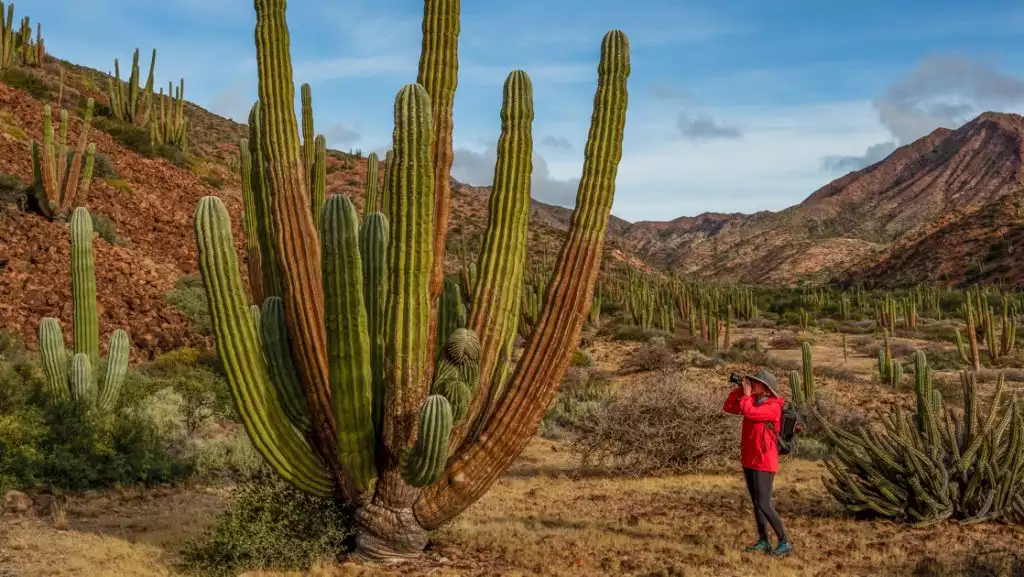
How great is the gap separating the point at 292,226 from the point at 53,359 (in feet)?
20.1

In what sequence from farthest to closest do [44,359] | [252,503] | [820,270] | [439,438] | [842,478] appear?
1. [820,270]
2. [44,359]
3. [842,478]
4. [252,503]
5. [439,438]

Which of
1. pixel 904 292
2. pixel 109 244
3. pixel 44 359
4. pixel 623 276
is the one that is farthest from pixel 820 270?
pixel 44 359

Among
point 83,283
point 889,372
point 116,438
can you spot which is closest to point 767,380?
point 116,438

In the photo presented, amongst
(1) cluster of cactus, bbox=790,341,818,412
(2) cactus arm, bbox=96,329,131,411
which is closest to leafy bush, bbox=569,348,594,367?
(1) cluster of cactus, bbox=790,341,818,412

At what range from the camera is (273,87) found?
7012mm

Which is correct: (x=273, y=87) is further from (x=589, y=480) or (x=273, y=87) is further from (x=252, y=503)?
(x=589, y=480)

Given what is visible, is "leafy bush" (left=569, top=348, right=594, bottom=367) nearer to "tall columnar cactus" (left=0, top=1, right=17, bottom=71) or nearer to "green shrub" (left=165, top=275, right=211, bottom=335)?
"green shrub" (left=165, top=275, right=211, bottom=335)

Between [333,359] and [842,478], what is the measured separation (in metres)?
5.53

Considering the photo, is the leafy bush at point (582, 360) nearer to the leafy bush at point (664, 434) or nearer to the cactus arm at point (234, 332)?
the leafy bush at point (664, 434)

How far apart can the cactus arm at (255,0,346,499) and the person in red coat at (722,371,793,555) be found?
10.5 feet

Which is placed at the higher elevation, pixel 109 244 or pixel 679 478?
pixel 109 244

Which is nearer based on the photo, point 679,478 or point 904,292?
point 679,478

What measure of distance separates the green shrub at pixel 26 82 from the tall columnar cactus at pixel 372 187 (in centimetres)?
2561

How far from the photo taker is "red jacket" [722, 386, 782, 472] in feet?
22.9
